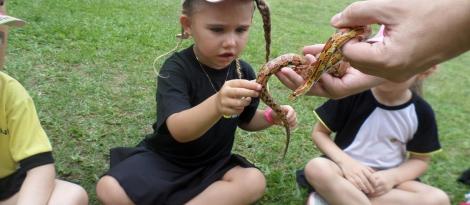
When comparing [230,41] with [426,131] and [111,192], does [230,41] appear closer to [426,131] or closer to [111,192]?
[111,192]

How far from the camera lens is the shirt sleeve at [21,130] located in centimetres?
215

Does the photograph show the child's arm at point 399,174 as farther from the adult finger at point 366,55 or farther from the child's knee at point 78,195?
the child's knee at point 78,195

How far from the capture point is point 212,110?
2.05m

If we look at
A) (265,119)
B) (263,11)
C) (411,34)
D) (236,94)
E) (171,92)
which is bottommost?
(265,119)

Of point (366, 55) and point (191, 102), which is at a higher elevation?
point (366, 55)

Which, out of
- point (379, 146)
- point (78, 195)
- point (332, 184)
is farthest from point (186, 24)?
point (379, 146)

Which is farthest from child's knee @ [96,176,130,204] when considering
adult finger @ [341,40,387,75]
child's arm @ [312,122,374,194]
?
adult finger @ [341,40,387,75]

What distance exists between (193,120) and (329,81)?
622mm

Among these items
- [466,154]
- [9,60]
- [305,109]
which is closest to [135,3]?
[9,60]

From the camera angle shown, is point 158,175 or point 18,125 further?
point 158,175

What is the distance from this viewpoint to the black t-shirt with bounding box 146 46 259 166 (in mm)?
2359

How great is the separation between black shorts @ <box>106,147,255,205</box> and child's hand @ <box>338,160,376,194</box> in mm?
535

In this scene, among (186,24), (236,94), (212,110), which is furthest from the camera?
(186,24)

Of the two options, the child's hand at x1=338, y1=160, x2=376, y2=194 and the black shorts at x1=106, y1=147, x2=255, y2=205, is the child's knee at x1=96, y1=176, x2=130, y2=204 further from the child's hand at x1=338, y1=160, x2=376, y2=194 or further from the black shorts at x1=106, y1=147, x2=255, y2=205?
the child's hand at x1=338, y1=160, x2=376, y2=194
